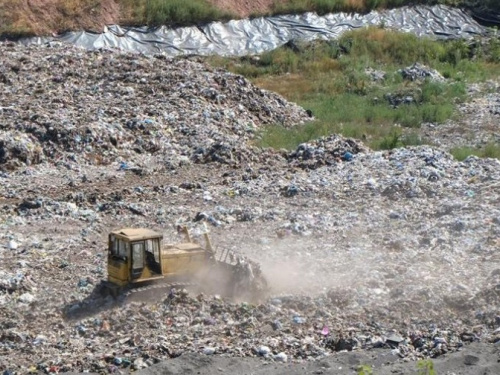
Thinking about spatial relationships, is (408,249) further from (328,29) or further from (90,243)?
(328,29)

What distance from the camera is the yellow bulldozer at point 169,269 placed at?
40.8 feet

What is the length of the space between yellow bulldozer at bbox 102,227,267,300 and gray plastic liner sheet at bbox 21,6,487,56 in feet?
53.8

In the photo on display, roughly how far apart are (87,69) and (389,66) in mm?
8834

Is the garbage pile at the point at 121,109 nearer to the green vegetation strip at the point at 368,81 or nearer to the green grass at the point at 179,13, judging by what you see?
the green vegetation strip at the point at 368,81

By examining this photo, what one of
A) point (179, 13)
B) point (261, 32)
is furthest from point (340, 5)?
point (179, 13)

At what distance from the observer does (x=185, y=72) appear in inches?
880

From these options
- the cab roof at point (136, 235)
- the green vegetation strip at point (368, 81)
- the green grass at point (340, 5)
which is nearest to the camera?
the cab roof at point (136, 235)

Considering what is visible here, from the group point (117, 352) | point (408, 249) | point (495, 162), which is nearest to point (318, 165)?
point (495, 162)

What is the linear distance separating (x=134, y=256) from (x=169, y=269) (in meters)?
0.54

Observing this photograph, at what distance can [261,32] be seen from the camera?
1233 inches

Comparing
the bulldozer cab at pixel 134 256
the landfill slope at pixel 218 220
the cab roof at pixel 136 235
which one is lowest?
the landfill slope at pixel 218 220

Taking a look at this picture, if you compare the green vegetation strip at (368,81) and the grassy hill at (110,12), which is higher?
the grassy hill at (110,12)

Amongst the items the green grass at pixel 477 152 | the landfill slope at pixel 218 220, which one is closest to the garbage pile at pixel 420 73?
the landfill slope at pixel 218 220

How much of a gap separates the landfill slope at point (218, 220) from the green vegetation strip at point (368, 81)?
986mm
